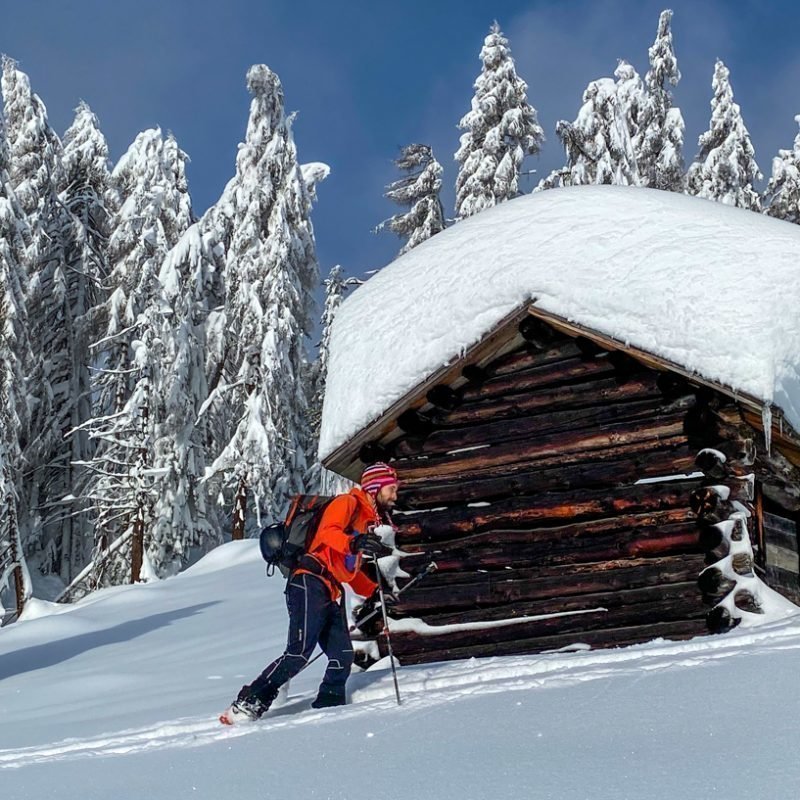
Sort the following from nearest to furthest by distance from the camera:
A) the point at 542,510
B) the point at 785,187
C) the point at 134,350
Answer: the point at 542,510, the point at 134,350, the point at 785,187

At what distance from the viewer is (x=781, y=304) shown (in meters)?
7.51

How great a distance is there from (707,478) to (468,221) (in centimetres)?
436

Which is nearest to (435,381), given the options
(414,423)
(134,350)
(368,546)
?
(414,423)

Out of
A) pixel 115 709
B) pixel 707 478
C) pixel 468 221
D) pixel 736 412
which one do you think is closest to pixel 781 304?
pixel 736 412

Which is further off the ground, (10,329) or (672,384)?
(10,329)

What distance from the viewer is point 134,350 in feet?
89.4

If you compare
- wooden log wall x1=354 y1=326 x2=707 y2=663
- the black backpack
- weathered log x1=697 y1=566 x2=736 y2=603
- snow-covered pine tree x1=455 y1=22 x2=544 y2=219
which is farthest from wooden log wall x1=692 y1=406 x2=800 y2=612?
snow-covered pine tree x1=455 y1=22 x2=544 y2=219

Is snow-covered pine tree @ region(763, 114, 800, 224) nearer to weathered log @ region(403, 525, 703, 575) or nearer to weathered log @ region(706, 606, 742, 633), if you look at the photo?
weathered log @ region(403, 525, 703, 575)

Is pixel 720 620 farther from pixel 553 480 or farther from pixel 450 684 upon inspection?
pixel 450 684

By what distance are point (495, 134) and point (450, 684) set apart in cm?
2608

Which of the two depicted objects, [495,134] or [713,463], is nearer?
[713,463]

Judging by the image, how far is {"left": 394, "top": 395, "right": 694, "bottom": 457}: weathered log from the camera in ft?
27.4

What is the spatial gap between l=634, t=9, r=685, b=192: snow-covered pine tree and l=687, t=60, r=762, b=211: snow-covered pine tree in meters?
0.79

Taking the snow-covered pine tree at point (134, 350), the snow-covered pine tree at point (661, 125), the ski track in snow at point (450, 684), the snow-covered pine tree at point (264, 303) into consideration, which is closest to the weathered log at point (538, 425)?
the ski track in snow at point (450, 684)
